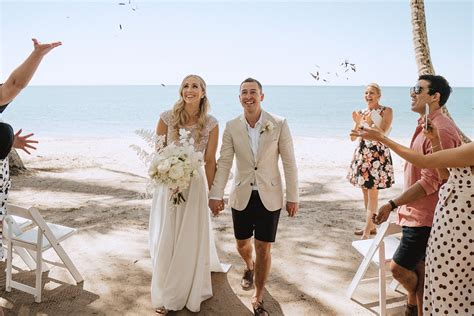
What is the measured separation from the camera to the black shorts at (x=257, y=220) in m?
4.20

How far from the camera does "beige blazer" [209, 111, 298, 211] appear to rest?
4.18 meters

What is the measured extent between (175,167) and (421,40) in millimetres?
4447

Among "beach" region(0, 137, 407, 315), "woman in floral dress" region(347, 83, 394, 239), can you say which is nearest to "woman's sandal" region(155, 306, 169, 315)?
"beach" region(0, 137, 407, 315)

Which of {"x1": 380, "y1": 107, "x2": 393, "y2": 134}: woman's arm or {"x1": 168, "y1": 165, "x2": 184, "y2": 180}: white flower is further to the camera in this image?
{"x1": 380, "y1": 107, "x2": 393, "y2": 134}: woman's arm

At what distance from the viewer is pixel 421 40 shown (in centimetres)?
605

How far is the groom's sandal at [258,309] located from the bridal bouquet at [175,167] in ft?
4.29

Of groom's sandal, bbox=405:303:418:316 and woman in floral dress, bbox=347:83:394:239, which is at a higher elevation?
woman in floral dress, bbox=347:83:394:239

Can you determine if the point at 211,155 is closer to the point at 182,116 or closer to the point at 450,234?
the point at 182,116

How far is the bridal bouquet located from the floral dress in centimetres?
318

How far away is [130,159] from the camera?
15359mm

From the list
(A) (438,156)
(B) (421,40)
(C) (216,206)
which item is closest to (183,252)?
(C) (216,206)

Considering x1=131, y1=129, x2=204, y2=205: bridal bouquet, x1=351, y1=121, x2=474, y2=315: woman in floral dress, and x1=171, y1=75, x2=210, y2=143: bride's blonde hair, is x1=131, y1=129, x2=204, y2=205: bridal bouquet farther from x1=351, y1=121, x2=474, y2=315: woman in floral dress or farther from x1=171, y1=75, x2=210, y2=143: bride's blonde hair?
x1=351, y1=121, x2=474, y2=315: woman in floral dress

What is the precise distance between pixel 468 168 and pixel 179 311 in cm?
302

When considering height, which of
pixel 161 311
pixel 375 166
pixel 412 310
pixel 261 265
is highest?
pixel 375 166
